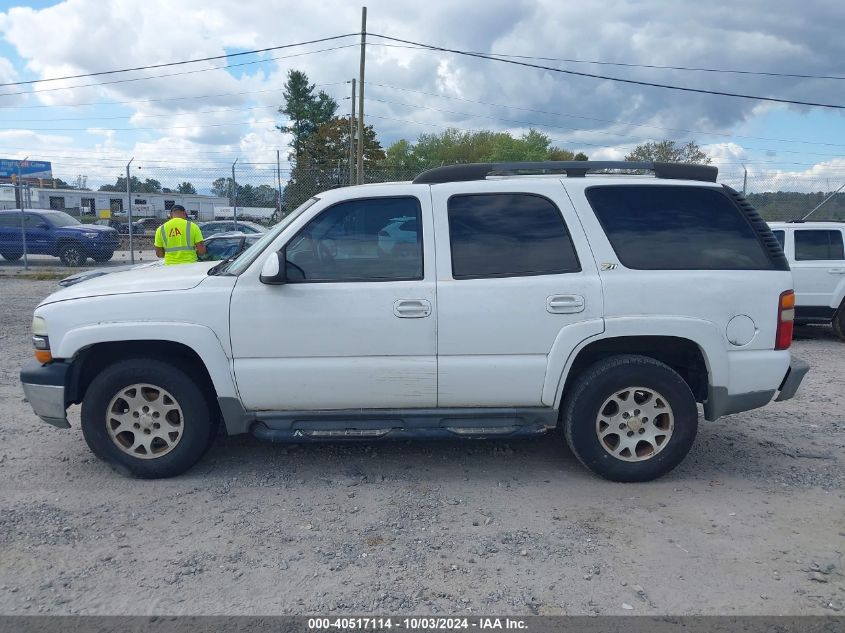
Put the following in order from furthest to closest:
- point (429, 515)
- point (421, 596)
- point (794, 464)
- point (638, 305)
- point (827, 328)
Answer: point (827, 328) < point (794, 464) < point (638, 305) < point (429, 515) < point (421, 596)

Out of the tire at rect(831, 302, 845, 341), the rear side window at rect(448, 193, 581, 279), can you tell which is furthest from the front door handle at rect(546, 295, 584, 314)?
the tire at rect(831, 302, 845, 341)

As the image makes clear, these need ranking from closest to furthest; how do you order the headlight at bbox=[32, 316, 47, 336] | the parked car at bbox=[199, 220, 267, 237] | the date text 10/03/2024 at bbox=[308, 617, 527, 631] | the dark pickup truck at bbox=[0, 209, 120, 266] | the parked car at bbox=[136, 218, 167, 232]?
1. the date text 10/03/2024 at bbox=[308, 617, 527, 631]
2. the headlight at bbox=[32, 316, 47, 336]
3. the dark pickup truck at bbox=[0, 209, 120, 266]
4. the parked car at bbox=[199, 220, 267, 237]
5. the parked car at bbox=[136, 218, 167, 232]

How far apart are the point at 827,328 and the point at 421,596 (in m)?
10.5

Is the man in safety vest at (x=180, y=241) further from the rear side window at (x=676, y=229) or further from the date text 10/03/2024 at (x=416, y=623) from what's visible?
the date text 10/03/2024 at (x=416, y=623)

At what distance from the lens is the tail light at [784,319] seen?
451 centimetres

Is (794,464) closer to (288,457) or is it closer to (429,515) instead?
(429,515)

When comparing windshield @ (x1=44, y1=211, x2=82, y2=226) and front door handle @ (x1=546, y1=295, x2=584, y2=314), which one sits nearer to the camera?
front door handle @ (x1=546, y1=295, x2=584, y2=314)

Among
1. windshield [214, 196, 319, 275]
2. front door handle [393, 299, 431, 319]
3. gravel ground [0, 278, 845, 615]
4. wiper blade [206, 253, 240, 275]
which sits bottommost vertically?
gravel ground [0, 278, 845, 615]

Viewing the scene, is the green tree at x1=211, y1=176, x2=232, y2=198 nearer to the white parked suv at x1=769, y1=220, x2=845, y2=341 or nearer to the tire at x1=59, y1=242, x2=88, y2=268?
the tire at x1=59, y1=242, x2=88, y2=268

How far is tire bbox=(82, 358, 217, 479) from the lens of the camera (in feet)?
14.8

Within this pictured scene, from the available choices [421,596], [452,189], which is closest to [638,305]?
[452,189]

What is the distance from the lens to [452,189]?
15.2ft

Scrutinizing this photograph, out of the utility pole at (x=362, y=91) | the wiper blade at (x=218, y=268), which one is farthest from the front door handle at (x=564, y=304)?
the utility pole at (x=362, y=91)

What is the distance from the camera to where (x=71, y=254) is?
19.7 meters
